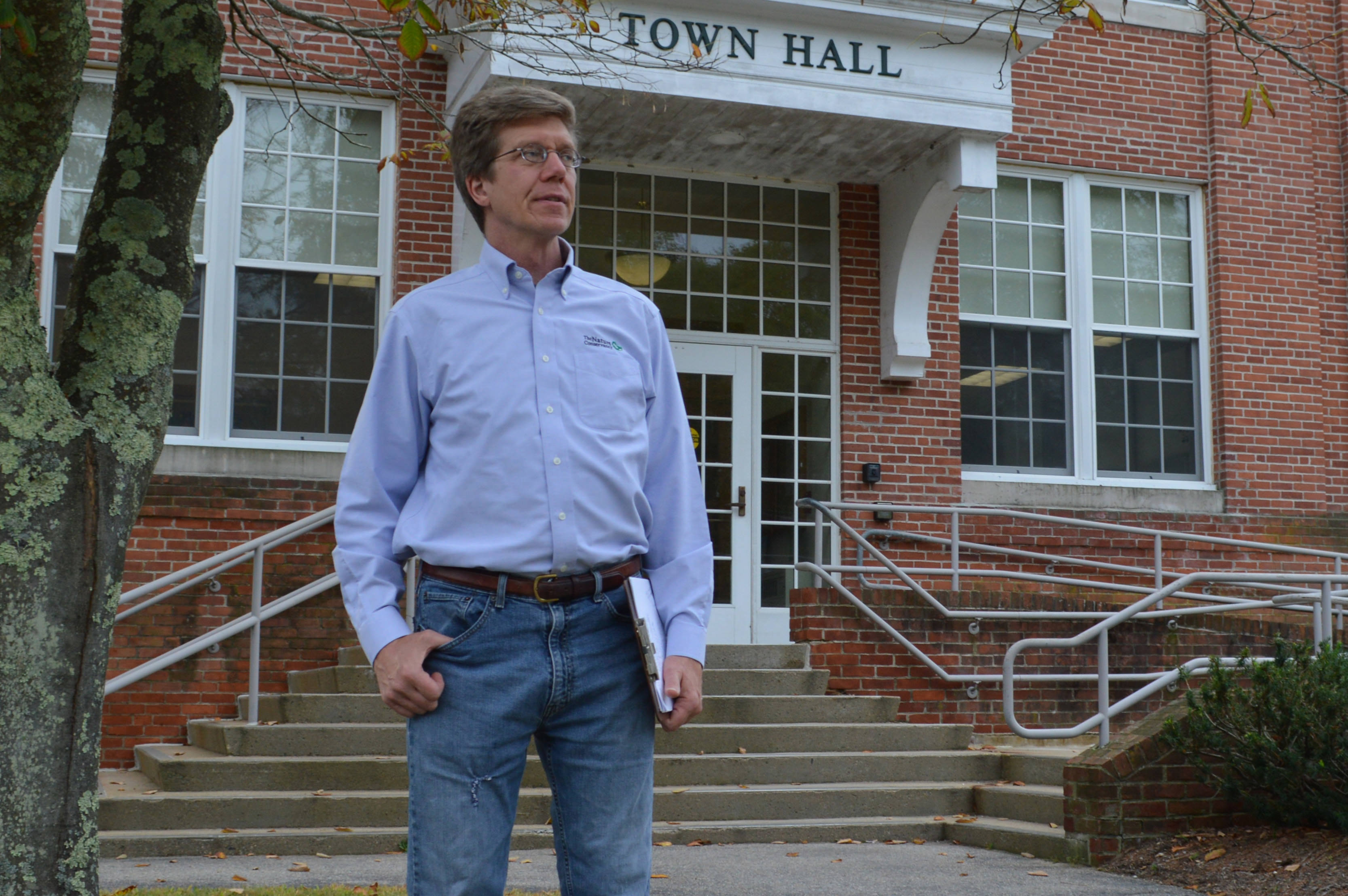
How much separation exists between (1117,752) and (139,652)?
19.9ft

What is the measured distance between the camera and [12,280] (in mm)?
3748

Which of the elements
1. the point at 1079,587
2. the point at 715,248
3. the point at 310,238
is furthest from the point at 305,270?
the point at 1079,587

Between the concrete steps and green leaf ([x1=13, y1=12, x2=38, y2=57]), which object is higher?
green leaf ([x1=13, y1=12, x2=38, y2=57])

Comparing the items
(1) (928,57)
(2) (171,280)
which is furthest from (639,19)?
(2) (171,280)

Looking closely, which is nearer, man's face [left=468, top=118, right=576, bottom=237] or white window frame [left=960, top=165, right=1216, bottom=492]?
man's face [left=468, top=118, right=576, bottom=237]

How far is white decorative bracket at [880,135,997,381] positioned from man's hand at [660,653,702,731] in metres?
8.23

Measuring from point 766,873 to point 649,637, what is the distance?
413cm

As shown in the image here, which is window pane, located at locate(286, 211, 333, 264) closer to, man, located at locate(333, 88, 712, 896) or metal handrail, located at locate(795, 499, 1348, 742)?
metal handrail, located at locate(795, 499, 1348, 742)

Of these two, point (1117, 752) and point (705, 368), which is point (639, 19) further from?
point (1117, 752)

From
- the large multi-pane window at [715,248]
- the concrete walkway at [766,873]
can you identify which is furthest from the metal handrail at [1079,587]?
the large multi-pane window at [715,248]

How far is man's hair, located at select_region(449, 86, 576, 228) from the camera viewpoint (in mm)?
2613

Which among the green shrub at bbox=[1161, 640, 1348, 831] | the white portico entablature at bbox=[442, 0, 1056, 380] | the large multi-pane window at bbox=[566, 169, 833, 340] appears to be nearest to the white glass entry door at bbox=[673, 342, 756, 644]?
the large multi-pane window at bbox=[566, 169, 833, 340]

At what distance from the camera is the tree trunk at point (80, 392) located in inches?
139

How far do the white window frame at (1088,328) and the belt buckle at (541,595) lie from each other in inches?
368
